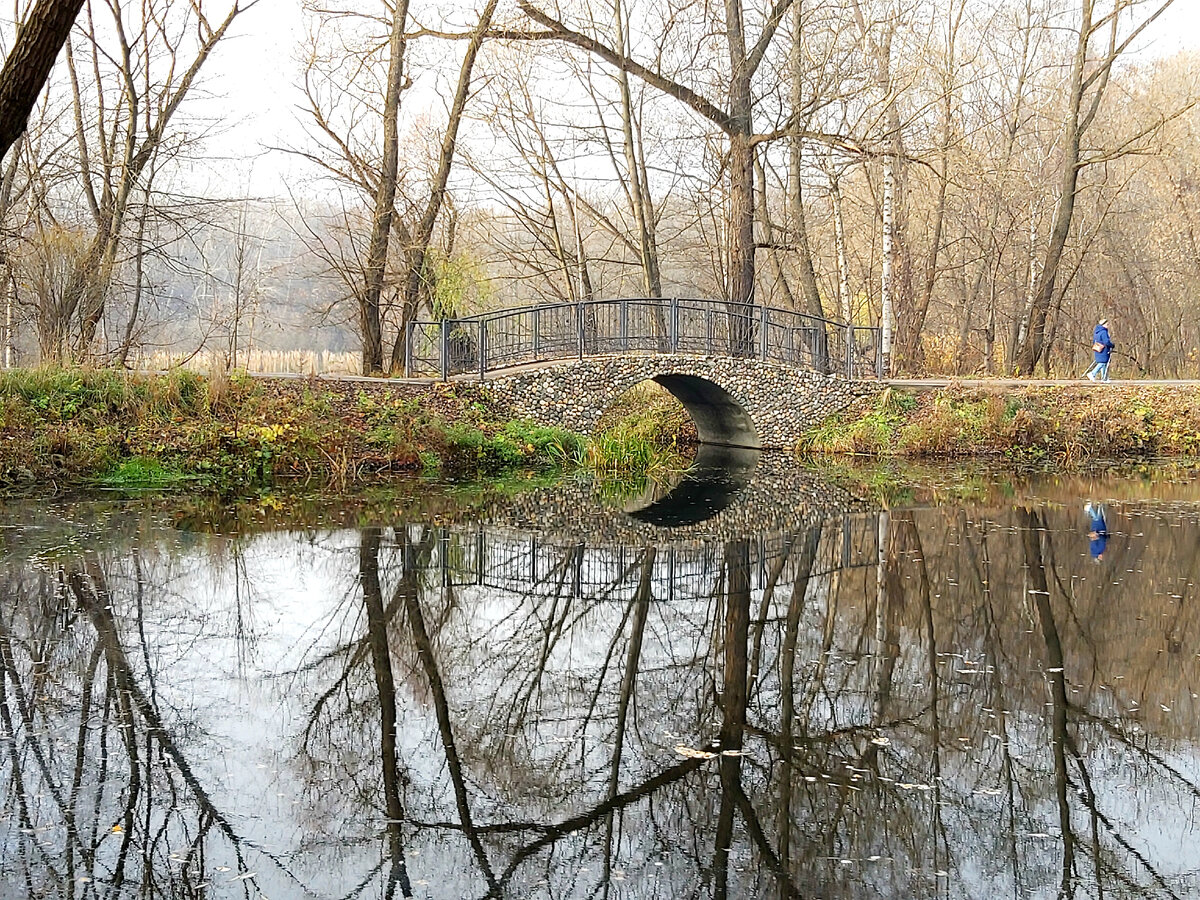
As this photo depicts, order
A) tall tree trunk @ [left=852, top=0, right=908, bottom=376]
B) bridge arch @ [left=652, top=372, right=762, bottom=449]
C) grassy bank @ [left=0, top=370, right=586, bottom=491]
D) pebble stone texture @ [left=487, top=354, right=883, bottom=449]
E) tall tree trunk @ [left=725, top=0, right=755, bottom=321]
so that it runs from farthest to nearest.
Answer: bridge arch @ [left=652, top=372, right=762, bottom=449] → tall tree trunk @ [left=725, top=0, right=755, bottom=321] → tall tree trunk @ [left=852, top=0, right=908, bottom=376] → pebble stone texture @ [left=487, top=354, right=883, bottom=449] → grassy bank @ [left=0, top=370, right=586, bottom=491]

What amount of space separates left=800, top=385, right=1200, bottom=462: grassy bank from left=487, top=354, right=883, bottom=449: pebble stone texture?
0.86 metres

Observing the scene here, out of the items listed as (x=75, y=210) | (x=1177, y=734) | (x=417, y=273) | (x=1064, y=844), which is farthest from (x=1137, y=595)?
(x=75, y=210)

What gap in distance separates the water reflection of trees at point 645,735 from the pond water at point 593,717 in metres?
0.02

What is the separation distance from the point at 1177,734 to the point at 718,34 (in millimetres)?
19968

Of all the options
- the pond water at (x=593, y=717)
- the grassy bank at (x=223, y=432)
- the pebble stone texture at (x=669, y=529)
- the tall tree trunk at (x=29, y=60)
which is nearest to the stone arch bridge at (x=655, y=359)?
the grassy bank at (x=223, y=432)

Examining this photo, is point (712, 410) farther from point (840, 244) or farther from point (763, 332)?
point (840, 244)

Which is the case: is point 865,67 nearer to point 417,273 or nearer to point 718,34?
point 718,34

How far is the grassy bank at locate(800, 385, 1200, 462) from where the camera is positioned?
21.8 meters

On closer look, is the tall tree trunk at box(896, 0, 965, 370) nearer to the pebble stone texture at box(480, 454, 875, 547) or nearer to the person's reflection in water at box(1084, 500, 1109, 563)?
the pebble stone texture at box(480, 454, 875, 547)

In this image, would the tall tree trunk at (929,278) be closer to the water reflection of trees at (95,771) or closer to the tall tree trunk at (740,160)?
the tall tree trunk at (740,160)

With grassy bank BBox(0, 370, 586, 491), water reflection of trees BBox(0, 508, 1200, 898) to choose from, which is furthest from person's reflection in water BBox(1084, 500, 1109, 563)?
grassy bank BBox(0, 370, 586, 491)

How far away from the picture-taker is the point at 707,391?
24891 millimetres

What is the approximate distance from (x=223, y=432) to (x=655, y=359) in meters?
8.58

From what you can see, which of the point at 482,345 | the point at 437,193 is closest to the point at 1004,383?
the point at 482,345
